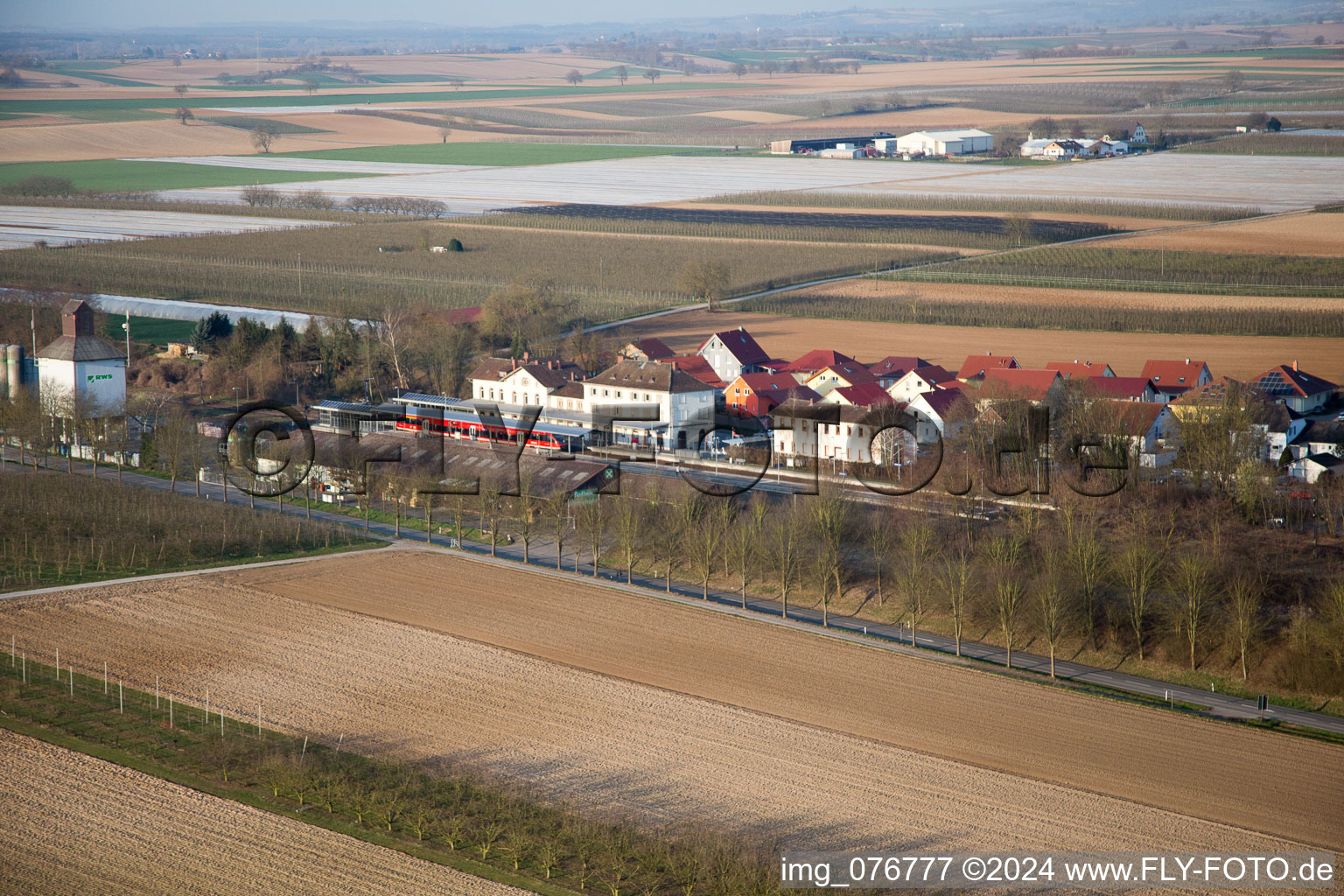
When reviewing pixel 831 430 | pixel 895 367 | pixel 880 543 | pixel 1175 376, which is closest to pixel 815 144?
pixel 895 367

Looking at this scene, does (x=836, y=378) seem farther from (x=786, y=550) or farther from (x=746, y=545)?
(x=786, y=550)

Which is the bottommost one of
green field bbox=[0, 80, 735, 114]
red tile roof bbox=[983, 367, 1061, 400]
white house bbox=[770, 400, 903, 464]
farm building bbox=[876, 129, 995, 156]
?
white house bbox=[770, 400, 903, 464]

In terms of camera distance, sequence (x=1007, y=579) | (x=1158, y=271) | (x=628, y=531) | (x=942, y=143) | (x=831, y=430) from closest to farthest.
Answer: (x=1007, y=579) → (x=628, y=531) → (x=831, y=430) → (x=1158, y=271) → (x=942, y=143)

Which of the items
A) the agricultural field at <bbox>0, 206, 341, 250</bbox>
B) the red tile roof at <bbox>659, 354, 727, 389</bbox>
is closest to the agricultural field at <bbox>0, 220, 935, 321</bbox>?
the agricultural field at <bbox>0, 206, 341, 250</bbox>

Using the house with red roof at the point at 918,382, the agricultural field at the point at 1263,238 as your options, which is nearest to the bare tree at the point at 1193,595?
the house with red roof at the point at 918,382

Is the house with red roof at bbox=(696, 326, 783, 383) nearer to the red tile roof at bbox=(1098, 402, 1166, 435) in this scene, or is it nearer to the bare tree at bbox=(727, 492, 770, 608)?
the red tile roof at bbox=(1098, 402, 1166, 435)

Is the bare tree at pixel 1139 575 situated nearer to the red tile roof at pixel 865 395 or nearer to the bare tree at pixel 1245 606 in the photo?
the bare tree at pixel 1245 606

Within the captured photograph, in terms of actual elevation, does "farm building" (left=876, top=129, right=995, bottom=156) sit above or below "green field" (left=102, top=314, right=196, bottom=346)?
above
